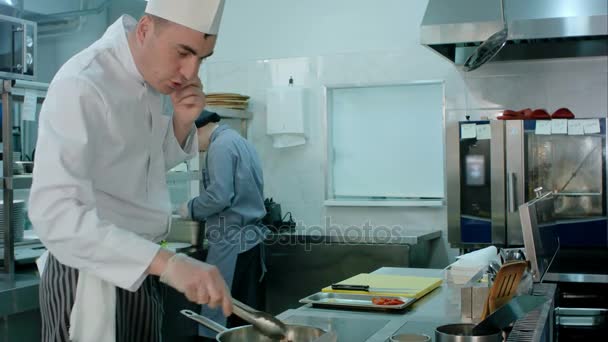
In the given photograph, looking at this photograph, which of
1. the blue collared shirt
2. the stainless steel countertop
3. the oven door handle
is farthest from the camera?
the stainless steel countertop

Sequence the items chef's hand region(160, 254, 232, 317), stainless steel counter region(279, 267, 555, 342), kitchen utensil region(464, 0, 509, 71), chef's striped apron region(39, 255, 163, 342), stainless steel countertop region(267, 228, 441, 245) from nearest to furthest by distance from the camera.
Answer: chef's hand region(160, 254, 232, 317)
chef's striped apron region(39, 255, 163, 342)
stainless steel counter region(279, 267, 555, 342)
kitchen utensil region(464, 0, 509, 71)
stainless steel countertop region(267, 228, 441, 245)

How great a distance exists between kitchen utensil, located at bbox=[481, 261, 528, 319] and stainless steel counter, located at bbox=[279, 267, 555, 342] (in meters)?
0.09

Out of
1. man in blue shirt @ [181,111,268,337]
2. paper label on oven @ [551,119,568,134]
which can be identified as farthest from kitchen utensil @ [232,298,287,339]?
paper label on oven @ [551,119,568,134]

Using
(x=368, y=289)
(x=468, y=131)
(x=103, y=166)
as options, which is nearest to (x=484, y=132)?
(x=468, y=131)

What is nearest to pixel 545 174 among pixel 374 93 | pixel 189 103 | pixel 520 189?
pixel 520 189

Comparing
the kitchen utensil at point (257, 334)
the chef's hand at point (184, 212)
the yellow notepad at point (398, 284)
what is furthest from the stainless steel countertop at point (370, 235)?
the kitchen utensil at point (257, 334)

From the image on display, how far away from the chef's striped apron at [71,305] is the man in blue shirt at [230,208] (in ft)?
7.67

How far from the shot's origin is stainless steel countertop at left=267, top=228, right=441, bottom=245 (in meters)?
4.69

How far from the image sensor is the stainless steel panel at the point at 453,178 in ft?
15.4

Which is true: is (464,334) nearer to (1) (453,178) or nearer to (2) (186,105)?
(2) (186,105)

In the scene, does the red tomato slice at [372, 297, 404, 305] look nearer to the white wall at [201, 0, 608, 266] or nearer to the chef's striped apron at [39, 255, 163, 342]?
the chef's striped apron at [39, 255, 163, 342]

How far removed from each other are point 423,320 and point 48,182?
1153 mm

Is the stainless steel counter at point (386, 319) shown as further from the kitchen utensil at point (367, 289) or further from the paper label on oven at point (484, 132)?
the paper label on oven at point (484, 132)

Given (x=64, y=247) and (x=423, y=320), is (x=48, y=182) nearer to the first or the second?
(x=64, y=247)
